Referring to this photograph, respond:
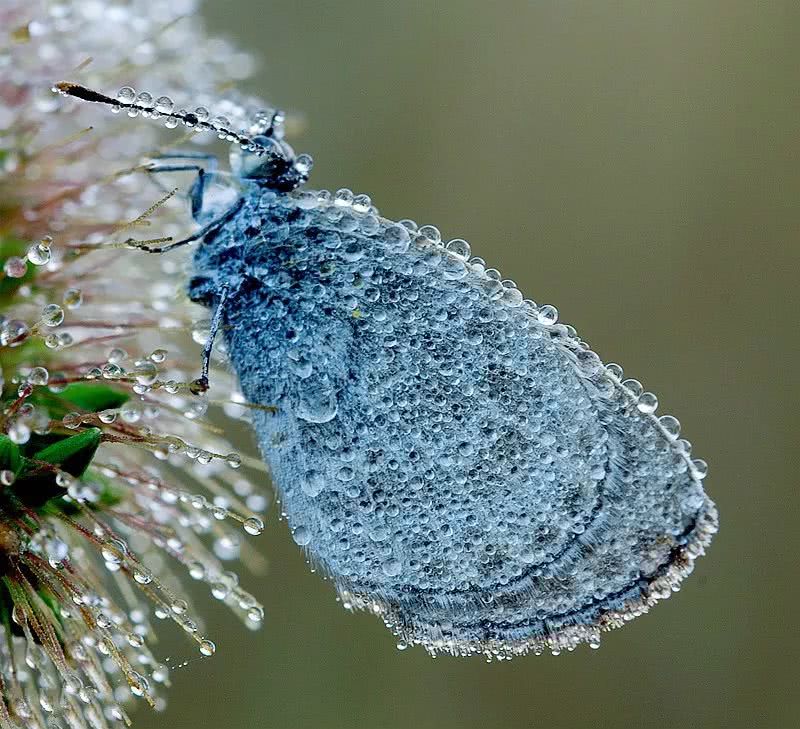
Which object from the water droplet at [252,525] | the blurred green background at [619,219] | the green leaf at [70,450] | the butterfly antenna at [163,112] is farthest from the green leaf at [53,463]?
the blurred green background at [619,219]

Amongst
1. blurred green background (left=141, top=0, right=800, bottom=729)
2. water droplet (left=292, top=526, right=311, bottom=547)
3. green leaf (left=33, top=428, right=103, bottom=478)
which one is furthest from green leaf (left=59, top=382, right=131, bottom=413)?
blurred green background (left=141, top=0, right=800, bottom=729)

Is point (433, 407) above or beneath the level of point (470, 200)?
beneath

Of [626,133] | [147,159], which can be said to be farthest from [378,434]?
[626,133]

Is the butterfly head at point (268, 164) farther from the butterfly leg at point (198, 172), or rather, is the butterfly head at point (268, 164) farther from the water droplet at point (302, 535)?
the water droplet at point (302, 535)

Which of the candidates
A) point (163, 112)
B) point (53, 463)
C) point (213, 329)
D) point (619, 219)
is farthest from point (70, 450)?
point (619, 219)

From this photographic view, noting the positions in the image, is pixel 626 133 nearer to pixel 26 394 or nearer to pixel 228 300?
pixel 228 300
